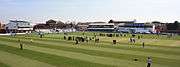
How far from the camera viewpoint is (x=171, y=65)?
30.2 meters

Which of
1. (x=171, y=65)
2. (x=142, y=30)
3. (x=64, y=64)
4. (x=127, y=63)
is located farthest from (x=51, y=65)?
(x=142, y=30)

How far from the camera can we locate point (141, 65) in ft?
99.1

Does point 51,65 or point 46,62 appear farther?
point 46,62

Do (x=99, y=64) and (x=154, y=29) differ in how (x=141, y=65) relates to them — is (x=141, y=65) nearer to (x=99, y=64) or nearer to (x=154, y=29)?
(x=99, y=64)

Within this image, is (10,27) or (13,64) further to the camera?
(10,27)

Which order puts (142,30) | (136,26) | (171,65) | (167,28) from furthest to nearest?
(167,28)
(136,26)
(142,30)
(171,65)

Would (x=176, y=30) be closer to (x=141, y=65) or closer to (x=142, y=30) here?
(x=142, y=30)

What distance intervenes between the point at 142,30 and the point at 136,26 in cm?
1133

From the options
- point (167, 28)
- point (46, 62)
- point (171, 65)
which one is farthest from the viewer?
point (167, 28)

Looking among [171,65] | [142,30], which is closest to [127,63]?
[171,65]

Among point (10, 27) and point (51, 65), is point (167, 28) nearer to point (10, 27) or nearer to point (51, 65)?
point (10, 27)

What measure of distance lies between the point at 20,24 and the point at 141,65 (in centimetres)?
15555

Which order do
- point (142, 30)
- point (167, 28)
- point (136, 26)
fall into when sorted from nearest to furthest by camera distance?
point (142, 30) < point (136, 26) < point (167, 28)

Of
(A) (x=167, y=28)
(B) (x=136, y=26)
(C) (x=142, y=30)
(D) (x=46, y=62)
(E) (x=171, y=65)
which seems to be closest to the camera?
(E) (x=171, y=65)
